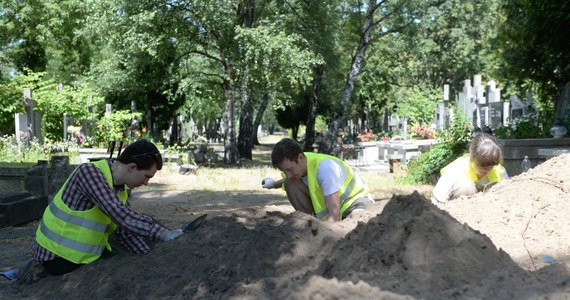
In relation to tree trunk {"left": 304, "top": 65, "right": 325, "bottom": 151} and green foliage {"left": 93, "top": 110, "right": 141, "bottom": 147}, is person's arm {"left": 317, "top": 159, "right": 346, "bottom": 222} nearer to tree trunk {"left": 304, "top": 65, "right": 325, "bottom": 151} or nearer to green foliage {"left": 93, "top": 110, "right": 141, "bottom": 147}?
green foliage {"left": 93, "top": 110, "right": 141, "bottom": 147}

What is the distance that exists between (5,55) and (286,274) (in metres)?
41.1

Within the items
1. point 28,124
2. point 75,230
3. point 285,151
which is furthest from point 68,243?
point 28,124

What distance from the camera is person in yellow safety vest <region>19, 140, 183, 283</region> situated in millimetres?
4406

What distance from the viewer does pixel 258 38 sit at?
790 inches

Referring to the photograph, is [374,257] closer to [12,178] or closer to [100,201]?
[100,201]

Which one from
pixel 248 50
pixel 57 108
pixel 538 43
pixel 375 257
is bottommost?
pixel 375 257

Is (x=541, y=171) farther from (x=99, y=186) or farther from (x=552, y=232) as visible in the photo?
(x=99, y=186)

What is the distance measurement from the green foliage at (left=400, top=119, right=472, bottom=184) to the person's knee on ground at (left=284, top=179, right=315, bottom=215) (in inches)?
344

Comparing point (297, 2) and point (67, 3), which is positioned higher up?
point (67, 3)

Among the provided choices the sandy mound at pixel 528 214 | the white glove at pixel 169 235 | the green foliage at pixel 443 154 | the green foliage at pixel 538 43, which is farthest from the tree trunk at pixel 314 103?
the white glove at pixel 169 235

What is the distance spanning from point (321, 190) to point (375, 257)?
2.20 m

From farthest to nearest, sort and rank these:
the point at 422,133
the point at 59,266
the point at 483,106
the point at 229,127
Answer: the point at 229,127 → the point at 422,133 → the point at 483,106 → the point at 59,266

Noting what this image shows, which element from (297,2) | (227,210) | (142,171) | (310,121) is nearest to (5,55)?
(310,121)

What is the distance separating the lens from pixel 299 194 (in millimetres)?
5914
